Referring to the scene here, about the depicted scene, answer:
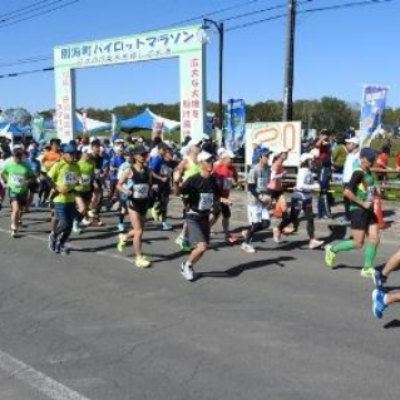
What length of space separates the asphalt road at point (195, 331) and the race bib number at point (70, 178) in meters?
1.20

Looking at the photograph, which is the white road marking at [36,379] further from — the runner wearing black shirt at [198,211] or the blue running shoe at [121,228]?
the blue running shoe at [121,228]

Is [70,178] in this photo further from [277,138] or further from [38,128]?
[38,128]

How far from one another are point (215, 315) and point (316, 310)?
1.10m

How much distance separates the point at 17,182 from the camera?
12812mm

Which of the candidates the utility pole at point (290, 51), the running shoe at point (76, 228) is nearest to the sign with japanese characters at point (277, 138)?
the utility pole at point (290, 51)

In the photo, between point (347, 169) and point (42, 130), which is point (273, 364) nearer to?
point (347, 169)

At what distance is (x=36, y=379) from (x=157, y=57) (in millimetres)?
16391

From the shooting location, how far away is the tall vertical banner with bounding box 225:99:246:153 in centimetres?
2312

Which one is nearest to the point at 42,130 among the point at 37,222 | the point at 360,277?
the point at 37,222

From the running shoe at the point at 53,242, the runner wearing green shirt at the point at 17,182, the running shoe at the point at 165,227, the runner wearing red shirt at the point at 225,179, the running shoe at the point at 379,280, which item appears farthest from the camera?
the running shoe at the point at 165,227

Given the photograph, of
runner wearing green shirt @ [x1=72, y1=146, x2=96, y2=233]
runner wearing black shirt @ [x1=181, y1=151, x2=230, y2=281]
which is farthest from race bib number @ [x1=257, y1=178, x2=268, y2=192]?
runner wearing green shirt @ [x1=72, y1=146, x2=96, y2=233]

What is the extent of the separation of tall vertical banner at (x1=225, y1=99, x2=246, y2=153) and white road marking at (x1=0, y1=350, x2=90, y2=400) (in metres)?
17.7

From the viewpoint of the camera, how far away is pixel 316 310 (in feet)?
24.1

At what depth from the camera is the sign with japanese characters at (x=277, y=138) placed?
59.5ft
